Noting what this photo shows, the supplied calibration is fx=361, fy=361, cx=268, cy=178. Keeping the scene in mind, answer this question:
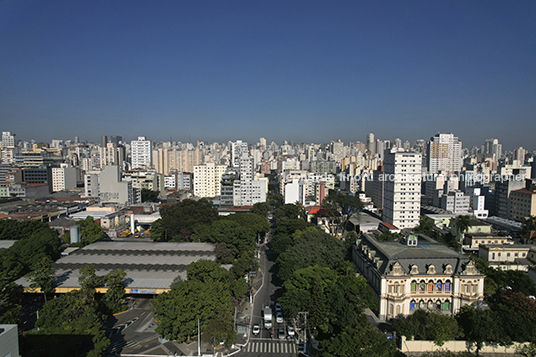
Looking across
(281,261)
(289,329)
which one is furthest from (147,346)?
(281,261)

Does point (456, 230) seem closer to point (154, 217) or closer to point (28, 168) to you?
point (154, 217)

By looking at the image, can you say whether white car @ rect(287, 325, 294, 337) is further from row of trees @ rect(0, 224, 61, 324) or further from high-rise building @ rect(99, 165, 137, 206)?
high-rise building @ rect(99, 165, 137, 206)

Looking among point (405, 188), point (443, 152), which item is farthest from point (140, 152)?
point (443, 152)

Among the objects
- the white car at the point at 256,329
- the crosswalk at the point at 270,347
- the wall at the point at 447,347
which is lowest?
the crosswalk at the point at 270,347

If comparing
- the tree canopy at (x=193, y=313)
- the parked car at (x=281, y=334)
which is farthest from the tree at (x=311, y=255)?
the tree canopy at (x=193, y=313)

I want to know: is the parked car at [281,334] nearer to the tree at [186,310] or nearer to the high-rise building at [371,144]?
the tree at [186,310]

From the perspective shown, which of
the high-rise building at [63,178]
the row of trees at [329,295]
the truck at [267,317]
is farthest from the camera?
the high-rise building at [63,178]

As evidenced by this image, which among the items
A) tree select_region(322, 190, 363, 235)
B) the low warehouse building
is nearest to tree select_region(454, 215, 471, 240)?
tree select_region(322, 190, 363, 235)
